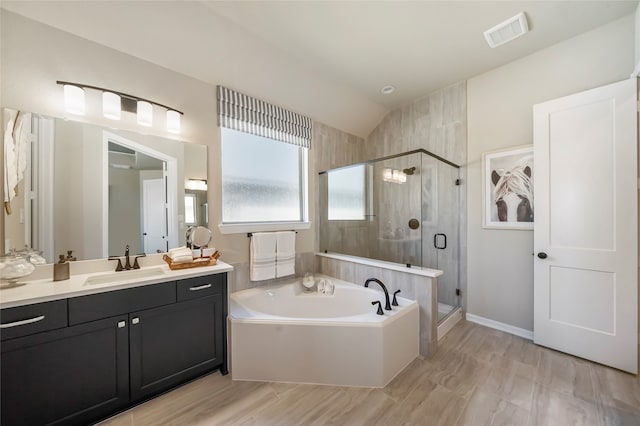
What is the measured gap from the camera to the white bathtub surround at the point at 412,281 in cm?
215

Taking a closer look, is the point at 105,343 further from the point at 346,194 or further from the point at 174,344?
the point at 346,194

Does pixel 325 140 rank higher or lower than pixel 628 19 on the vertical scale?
lower

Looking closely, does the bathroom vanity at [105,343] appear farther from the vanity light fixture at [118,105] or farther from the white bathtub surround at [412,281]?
the white bathtub surround at [412,281]

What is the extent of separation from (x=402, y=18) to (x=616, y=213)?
2.39 meters

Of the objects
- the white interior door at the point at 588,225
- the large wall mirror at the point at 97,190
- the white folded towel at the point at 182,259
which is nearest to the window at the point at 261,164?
the large wall mirror at the point at 97,190

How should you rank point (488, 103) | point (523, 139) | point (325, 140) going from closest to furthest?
point (523, 139) → point (488, 103) → point (325, 140)

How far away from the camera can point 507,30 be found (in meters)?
2.10

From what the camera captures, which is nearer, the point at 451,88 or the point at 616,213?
the point at 616,213

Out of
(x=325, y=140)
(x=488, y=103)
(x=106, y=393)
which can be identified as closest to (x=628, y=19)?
(x=488, y=103)

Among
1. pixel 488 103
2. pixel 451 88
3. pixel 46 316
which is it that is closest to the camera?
pixel 46 316

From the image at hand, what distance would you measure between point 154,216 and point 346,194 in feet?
7.51

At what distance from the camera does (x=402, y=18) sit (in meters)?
1.99

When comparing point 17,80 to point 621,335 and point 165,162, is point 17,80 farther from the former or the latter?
point 621,335

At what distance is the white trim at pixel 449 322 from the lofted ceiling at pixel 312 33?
2865mm
